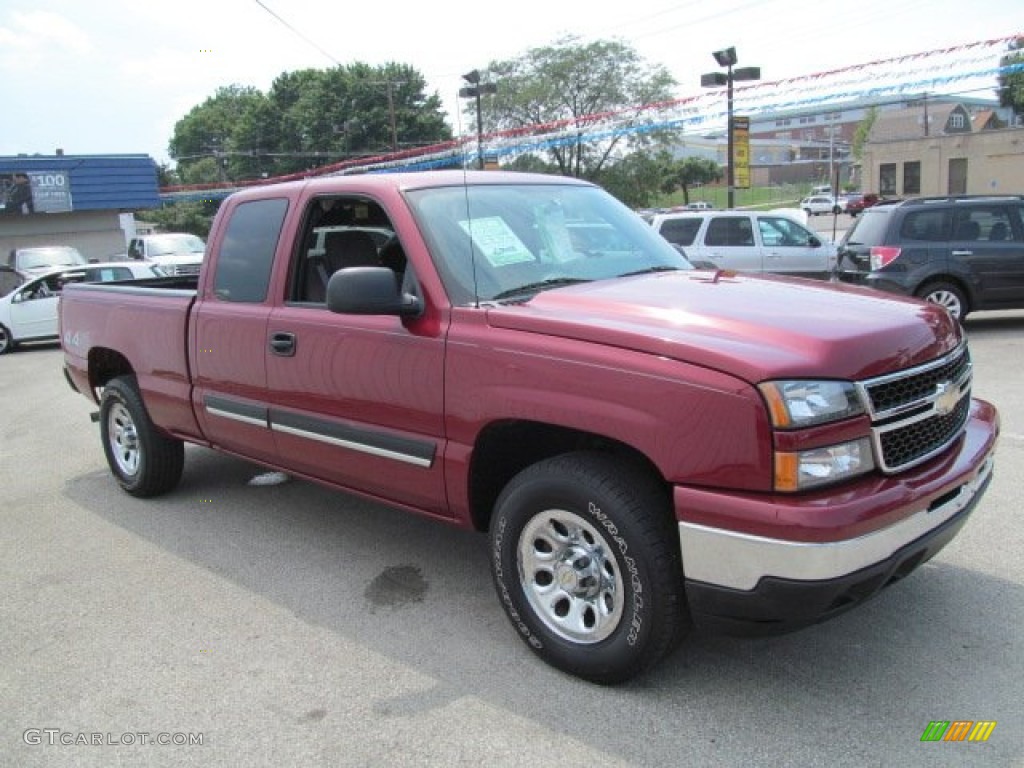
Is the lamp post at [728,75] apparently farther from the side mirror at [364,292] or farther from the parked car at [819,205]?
the parked car at [819,205]

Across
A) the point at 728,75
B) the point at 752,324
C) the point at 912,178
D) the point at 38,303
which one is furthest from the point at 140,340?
the point at 912,178

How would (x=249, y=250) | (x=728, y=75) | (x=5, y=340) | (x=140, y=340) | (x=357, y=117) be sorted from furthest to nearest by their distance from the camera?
(x=357, y=117), (x=728, y=75), (x=5, y=340), (x=140, y=340), (x=249, y=250)

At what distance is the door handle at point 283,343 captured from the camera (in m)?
4.07

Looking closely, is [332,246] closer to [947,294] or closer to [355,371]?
[355,371]

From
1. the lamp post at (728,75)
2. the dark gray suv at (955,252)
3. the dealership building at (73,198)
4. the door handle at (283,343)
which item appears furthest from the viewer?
the dealership building at (73,198)

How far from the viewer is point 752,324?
283 cm

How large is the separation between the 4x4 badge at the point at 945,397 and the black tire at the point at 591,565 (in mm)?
1009

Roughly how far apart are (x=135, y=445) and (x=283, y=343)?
7.11ft

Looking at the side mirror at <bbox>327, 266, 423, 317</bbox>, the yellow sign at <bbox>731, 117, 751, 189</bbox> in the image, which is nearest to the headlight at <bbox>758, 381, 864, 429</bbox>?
the side mirror at <bbox>327, 266, 423, 317</bbox>

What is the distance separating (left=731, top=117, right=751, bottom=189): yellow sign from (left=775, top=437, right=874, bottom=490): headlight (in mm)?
19613

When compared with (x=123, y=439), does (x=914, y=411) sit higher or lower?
higher

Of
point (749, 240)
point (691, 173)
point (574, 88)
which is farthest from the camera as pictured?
point (691, 173)

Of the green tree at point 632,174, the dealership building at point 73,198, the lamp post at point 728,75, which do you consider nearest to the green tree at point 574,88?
the green tree at point 632,174

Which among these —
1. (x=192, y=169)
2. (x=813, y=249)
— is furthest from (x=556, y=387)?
(x=192, y=169)
